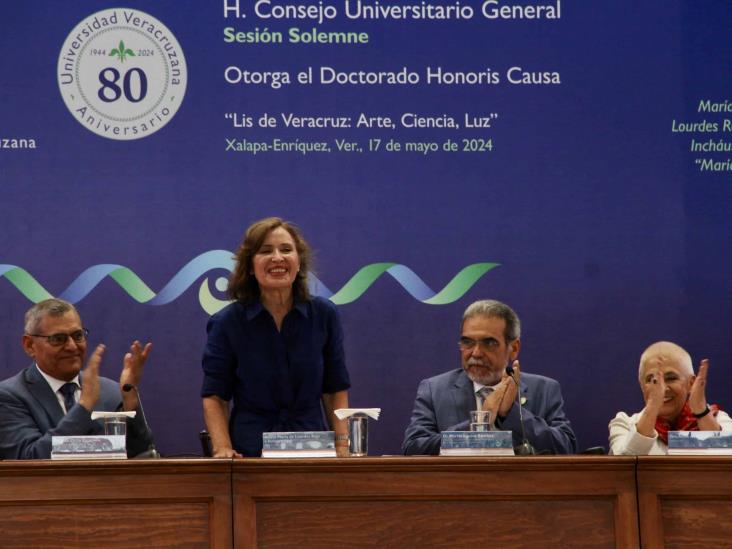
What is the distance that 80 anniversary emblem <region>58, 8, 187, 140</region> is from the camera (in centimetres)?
425

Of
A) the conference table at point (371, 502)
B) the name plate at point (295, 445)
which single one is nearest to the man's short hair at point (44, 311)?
the conference table at point (371, 502)

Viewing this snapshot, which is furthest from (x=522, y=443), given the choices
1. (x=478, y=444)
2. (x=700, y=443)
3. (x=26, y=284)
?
(x=26, y=284)

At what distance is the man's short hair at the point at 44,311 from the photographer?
3724 mm

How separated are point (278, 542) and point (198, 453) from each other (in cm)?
152

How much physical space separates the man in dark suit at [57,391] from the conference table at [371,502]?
57 centimetres

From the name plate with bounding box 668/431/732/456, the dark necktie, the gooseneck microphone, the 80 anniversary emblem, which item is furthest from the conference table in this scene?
the 80 anniversary emblem

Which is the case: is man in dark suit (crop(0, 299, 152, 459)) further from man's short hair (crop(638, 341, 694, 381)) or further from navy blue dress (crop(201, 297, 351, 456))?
man's short hair (crop(638, 341, 694, 381))

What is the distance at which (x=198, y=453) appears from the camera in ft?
13.9

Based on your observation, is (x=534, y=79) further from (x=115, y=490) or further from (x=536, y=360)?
(x=115, y=490)

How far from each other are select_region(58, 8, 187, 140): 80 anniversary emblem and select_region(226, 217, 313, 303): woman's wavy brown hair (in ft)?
2.99

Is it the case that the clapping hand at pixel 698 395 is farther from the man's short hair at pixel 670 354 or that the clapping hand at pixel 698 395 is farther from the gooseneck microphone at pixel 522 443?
the gooseneck microphone at pixel 522 443

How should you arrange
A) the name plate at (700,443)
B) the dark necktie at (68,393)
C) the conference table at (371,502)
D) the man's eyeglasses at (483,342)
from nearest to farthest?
the conference table at (371,502), the name plate at (700,443), the man's eyeglasses at (483,342), the dark necktie at (68,393)

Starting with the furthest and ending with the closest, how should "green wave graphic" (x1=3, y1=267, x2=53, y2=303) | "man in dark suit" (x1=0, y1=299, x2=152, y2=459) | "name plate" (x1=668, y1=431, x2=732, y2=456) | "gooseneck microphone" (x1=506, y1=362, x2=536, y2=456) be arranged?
"green wave graphic" (x1=3, y1=267, x2=53, y2=303), "man in dark suit" (x1=0, y1=299, x2=152, y2=459), "gooseneck microphone" (x1=506, y1=362, x2=536, y2=456), "name plate" (x1=668, y1=431, x2=732, y2=456)

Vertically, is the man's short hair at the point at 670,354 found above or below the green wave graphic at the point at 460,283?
below
